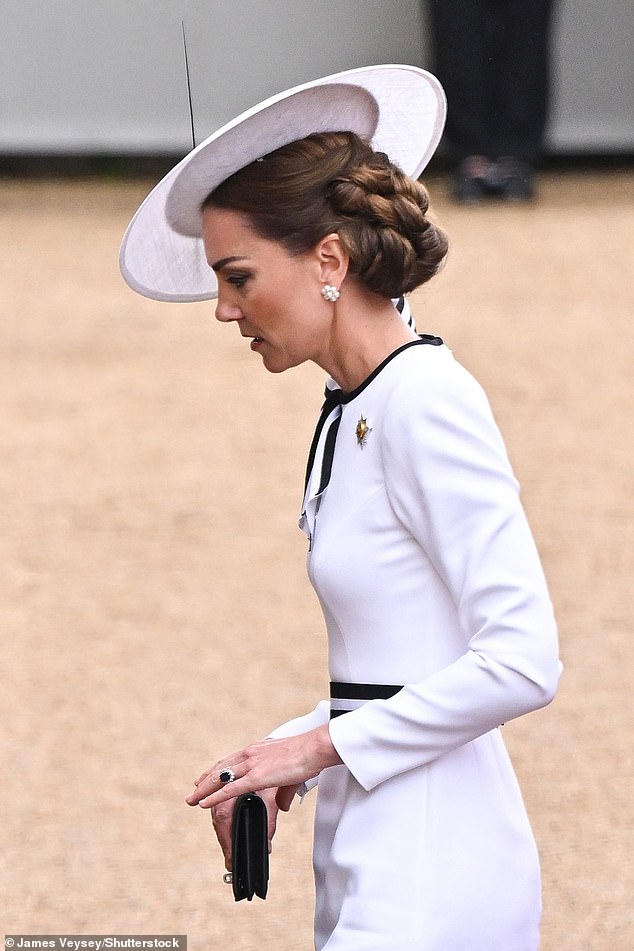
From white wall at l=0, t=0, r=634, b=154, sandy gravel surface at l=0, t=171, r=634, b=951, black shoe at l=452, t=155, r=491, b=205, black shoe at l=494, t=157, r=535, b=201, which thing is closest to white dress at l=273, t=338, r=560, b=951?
sandy gravel surface at l=0, t=171, r=634, b=951

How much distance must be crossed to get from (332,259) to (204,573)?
317cm

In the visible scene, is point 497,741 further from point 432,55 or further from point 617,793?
point 432,55

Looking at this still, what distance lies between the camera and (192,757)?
12.0ft

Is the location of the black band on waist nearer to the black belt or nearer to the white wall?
the black belt

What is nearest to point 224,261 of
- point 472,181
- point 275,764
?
point 275,764

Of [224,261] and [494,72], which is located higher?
[224,261]

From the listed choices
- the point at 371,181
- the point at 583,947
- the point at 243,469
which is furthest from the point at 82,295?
the point at 371,181

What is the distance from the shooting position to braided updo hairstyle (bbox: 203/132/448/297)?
5.38 feet

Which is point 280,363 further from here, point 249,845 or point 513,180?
point 513,180

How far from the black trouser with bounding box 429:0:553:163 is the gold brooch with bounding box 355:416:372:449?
27.1ft

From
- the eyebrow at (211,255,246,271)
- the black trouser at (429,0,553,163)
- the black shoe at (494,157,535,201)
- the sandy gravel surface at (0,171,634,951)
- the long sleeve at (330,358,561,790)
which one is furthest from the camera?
the black shoe at (494,157,535,201)

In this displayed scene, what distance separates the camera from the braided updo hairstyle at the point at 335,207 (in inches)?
64.6

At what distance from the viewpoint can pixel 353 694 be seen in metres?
1.63

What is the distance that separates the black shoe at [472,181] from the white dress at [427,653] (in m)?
8.27
